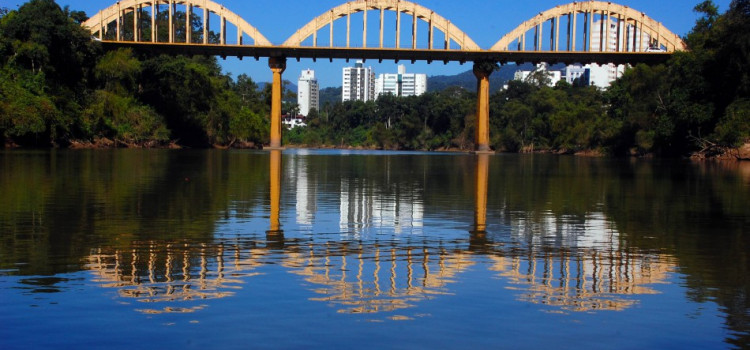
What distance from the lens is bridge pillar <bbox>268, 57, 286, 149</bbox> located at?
97.1 meters

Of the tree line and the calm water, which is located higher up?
the tree line

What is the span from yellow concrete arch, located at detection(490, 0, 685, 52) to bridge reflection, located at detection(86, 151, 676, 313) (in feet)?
293

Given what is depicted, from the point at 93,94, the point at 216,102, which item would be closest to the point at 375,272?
the point at 93,94

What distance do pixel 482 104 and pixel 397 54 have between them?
39.2 ft

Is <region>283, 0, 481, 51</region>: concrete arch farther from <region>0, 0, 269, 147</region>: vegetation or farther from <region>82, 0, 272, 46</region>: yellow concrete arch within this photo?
<region>0, 0, 269, 147</region>: vegetation

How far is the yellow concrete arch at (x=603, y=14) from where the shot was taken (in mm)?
100875

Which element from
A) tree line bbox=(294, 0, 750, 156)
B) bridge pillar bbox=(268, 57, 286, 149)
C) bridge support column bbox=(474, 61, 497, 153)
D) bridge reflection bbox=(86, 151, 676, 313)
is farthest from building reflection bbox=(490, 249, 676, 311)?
bridge pillar bbox=(268, 57, 286, 149)

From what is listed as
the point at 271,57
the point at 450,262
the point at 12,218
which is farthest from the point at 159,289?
the point at 271,57

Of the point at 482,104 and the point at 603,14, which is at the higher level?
the point at 603,14

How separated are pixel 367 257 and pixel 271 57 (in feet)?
288

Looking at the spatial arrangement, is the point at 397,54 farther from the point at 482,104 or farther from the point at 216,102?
the point at 216,102

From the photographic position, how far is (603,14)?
104 metres

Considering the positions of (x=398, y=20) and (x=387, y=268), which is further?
(x=398, y=20)

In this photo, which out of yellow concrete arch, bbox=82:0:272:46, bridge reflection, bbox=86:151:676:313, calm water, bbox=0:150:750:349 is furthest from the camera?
yellow concrete arch, bbox=82:0:272:46
